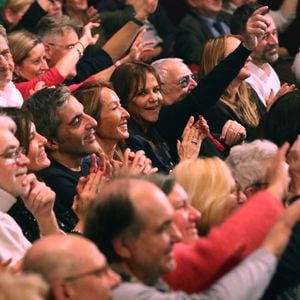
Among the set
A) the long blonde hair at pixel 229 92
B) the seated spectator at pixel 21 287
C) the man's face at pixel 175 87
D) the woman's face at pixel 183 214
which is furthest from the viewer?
the long blonde hair at pixel 229 92

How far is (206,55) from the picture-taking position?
265 inches

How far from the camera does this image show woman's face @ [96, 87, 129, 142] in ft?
18.1

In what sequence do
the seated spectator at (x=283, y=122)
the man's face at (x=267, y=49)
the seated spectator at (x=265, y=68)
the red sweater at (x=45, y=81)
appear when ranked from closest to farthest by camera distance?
the seated spectator at (x=283, y=122) < the red sweater at (x=45, y=81) < the seated spectator at (x=265, y=68) < the man's face at (x=267, y=49)

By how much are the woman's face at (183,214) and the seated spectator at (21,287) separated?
739 mm

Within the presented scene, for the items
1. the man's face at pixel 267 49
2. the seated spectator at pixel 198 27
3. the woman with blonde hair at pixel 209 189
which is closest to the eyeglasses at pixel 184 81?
the man's face at pixel 267 49

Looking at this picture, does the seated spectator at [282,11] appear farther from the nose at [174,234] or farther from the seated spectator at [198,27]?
the nose at [174,234]

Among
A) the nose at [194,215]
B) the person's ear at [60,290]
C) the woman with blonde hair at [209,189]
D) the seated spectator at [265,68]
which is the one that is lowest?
the seated spectator at [265,68]

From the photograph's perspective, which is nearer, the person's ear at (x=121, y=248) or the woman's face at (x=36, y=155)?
the person's ear at (x=121, y=248)

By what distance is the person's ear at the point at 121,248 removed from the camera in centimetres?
352

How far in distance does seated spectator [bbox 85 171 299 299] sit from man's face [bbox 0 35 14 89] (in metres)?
2.29

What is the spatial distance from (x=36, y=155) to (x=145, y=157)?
0.53 m

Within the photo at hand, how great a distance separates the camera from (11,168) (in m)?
4.51

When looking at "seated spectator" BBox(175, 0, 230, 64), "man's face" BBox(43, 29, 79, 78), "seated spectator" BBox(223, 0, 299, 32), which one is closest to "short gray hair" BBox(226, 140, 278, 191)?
"man's face" BBox(43, 29, 79, 78)

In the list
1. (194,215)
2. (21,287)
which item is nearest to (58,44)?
(194,215)
